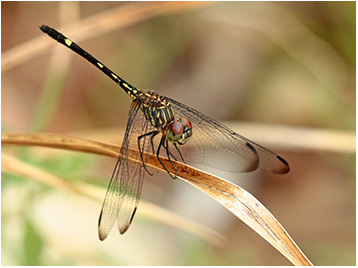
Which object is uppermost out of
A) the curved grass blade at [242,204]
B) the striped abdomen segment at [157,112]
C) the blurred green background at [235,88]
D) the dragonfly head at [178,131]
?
the blurred green background at [235,88]

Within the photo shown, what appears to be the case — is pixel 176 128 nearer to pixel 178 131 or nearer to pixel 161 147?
pixel 178 131

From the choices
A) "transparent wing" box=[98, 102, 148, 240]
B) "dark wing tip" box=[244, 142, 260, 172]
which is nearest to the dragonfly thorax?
"transparent wing" box=[98, 102, 148, 240]

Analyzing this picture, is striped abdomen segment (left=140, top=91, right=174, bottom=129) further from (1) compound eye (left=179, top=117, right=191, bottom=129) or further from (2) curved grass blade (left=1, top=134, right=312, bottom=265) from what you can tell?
(2) curved grass blade (left=1, top=134, right=312, bottom=265)

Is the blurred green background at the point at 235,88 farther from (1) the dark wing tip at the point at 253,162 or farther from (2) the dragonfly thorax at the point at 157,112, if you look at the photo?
(2) the dragonfly thorax at the point at 157,112

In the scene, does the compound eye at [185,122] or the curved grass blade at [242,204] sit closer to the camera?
the curved grass blade at [242,204]

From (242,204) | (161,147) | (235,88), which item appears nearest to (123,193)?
(161,147)

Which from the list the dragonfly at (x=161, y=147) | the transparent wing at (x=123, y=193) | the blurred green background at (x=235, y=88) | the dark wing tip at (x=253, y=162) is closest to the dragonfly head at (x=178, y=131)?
the dragonfly at (x=161, y=147)
